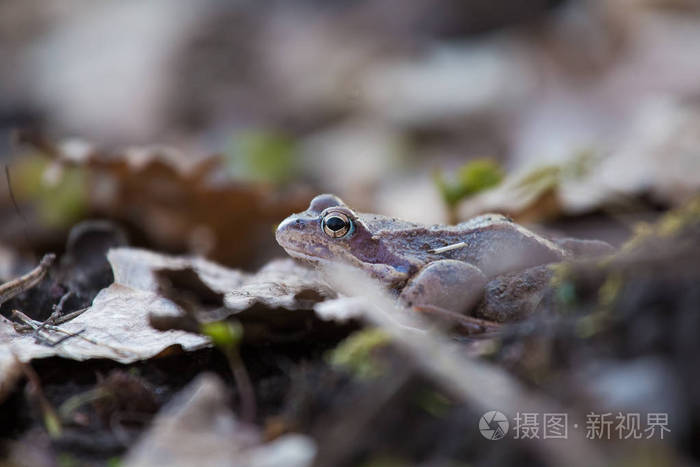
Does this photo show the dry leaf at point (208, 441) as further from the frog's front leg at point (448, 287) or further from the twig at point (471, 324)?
the frog's front leg at point (448, 287)

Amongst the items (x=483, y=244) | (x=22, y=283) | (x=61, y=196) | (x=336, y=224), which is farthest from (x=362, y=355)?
(x=61, y=196)

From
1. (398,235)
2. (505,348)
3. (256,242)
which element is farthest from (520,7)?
(505,348)

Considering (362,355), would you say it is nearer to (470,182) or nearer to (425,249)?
(425,249)

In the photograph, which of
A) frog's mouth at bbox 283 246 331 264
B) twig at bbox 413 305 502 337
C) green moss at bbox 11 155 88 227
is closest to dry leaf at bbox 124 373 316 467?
twig at bbox 413 305 502 337

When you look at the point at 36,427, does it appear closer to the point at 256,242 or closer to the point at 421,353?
the point at 421,353

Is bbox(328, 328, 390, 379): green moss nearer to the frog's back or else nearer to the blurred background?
the frog's back

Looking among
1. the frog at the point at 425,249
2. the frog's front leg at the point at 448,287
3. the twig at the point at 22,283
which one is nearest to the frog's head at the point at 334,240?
the frog at the point at 425,249
